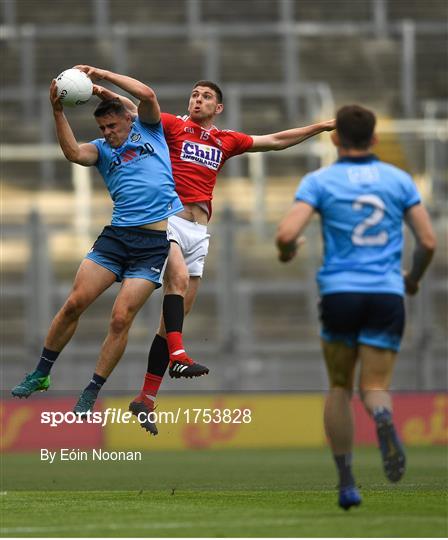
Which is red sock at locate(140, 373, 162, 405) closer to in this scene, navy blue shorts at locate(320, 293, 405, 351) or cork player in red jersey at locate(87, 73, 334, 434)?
cork player in red jersey at locate(87, 73, 334, 434)

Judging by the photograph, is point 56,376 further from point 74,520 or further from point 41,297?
point 74,520

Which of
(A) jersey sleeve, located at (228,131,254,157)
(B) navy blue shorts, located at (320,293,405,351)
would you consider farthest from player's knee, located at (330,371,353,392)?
(A) jersey sleeve, located at (228,131,254,157)

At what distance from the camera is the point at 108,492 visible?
11688 millimetres

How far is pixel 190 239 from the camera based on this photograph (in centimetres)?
1234

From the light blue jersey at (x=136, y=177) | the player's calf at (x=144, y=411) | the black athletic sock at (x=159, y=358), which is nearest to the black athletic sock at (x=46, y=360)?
the player's calf at (x=144, y=411)

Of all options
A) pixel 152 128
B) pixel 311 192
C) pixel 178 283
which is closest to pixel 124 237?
pixel 178 283

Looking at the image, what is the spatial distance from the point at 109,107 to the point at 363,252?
3635 millimetres

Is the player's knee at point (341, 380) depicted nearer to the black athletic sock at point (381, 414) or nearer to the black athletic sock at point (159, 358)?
the black athletic sock at point (381, 414)

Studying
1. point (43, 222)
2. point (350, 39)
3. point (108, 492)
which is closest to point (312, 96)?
point (350, 39)

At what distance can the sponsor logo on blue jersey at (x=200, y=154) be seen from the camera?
1233cm

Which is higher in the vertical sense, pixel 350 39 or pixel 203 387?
pixel 350 39

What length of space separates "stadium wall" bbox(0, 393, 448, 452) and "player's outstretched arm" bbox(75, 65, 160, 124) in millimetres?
7596

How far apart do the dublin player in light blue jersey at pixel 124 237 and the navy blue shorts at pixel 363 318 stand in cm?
325

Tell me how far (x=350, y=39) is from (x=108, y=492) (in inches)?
632
